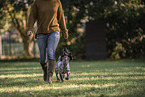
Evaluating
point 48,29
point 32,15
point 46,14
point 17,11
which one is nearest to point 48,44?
point 48,29

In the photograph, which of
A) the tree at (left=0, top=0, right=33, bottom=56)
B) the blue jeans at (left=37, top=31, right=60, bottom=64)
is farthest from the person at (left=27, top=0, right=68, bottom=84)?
the tree at (left=0, top=0, right=33, bottom=56)

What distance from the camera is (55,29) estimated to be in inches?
243

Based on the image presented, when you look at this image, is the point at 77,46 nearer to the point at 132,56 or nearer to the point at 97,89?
the point at 132,56

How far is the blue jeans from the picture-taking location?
6121 mm

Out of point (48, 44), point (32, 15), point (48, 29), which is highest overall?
point (32, 15)

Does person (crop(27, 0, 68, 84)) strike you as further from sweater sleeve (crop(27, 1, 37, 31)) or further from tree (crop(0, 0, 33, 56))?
tree (crop(0, 0, 33, 56))

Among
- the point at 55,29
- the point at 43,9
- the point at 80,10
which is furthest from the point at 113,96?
the point at 80,10

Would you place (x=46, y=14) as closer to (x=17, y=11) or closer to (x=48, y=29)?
(x=48, y=29)

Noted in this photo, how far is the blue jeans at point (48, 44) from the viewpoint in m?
6.12

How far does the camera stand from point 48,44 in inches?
242

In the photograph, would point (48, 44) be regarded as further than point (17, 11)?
No

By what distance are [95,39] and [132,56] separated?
101 inches

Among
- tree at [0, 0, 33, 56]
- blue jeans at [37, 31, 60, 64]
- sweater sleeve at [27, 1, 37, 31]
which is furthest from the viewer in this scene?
tree at [0, 0, 33, 56]

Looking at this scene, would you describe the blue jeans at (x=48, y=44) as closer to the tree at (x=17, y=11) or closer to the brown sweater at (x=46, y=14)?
the brown sweater at (x=46, y=14)
